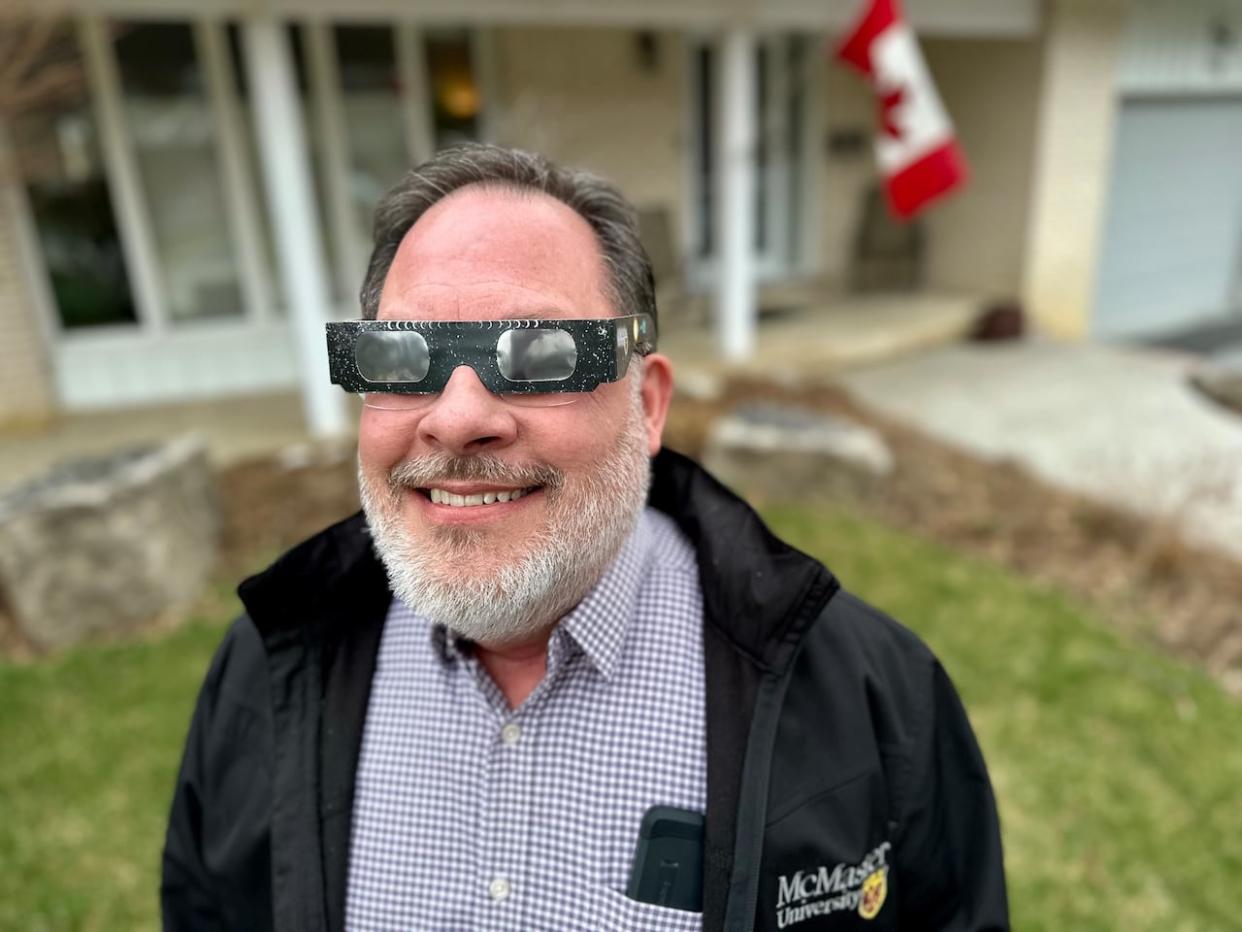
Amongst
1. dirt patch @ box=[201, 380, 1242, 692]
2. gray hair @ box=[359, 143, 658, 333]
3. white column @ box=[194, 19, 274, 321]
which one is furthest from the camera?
white column @ box=[194, 19, 274, 321]

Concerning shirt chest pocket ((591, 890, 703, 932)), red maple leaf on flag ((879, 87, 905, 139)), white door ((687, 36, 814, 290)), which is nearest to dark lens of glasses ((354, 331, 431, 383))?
shirt chest pocket ((591, 890, 703, 932))

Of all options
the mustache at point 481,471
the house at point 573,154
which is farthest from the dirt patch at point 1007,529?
the mustache at point 481,471

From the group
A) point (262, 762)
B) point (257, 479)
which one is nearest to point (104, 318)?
point (257, 479)

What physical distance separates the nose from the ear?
0.32m

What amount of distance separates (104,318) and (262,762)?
6.38 metres

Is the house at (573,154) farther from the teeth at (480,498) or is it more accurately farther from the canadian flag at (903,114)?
the teeth at (480,498)

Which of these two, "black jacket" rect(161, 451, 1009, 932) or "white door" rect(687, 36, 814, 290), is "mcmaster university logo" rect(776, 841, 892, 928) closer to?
"black jacket" rect(161, 451, 1009, 932)

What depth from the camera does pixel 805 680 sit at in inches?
50.3

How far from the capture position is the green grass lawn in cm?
254

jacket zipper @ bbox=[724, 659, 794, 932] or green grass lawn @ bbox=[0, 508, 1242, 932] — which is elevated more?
jacket zipper @ bbox=[724, 659, 794, 932]

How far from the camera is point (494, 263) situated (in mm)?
1242

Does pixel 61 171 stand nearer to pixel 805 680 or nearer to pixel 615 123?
pixel 615 123

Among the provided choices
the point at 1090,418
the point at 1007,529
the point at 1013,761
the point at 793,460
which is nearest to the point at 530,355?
the point at 1013,761

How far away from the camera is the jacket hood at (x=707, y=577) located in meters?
1.24
